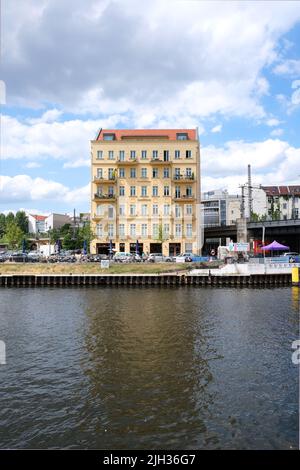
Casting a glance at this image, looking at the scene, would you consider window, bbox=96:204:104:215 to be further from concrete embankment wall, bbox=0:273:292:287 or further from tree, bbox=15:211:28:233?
tree, bbox=15:211:28:233

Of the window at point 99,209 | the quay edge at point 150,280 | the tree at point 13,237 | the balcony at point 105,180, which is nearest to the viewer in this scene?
the quay edge at point 150,280

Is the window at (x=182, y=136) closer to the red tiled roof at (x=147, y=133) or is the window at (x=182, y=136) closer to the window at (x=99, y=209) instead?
the red tiled roof at (x=147, y=133)

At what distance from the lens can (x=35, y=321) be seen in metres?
29.8

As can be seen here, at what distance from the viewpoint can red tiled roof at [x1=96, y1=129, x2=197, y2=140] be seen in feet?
282

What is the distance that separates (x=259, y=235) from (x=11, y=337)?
83791 millimetres

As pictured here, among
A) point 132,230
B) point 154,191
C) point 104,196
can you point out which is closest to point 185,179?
point 154,191

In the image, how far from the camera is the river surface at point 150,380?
12500mm

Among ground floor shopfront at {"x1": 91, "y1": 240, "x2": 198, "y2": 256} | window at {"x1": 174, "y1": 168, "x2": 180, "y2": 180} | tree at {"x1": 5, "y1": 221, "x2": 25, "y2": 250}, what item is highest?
window at {"x1": 174, "y1": 168, "x2": 180, "y2": 180}

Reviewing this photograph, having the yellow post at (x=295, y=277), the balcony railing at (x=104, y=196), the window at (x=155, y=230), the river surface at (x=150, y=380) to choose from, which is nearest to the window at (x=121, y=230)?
the balcony railing at (x=104, y=196)

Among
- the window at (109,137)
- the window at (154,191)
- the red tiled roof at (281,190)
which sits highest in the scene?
the window at (109,137)

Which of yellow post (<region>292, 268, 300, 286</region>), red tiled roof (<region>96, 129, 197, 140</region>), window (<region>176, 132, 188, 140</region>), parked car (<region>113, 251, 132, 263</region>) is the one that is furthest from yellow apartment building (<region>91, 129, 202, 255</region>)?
yellow post (<region>292, 268, 300, 286</region>)

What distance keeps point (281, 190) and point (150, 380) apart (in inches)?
5817

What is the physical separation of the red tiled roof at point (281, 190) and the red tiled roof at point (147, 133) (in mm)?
72332

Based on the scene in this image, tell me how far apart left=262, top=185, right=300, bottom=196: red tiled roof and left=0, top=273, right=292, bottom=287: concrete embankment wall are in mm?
100836
